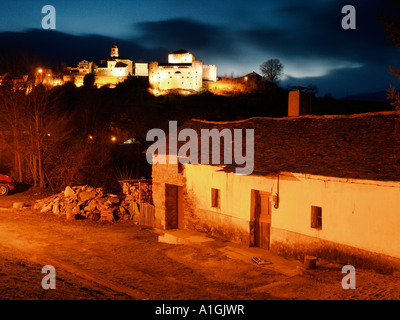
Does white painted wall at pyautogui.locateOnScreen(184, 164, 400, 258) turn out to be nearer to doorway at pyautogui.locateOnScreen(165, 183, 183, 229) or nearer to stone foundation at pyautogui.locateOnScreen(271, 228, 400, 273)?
stone foundation at pyautogui.locateOnScreen(271, 228, 400, 273)

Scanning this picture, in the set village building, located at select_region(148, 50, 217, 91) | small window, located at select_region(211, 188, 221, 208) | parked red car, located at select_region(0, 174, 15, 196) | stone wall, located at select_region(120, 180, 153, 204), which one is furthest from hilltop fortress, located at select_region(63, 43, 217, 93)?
small window, located at select_region(211, 188, 221, 208)

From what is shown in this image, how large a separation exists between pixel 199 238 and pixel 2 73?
70.8 ft

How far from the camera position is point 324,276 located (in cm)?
923

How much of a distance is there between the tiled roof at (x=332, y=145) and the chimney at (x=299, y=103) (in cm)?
85

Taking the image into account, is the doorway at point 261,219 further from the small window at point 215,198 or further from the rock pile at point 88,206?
the rock pile at point 88,206

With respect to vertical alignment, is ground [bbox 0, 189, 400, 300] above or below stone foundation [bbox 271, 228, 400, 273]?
below

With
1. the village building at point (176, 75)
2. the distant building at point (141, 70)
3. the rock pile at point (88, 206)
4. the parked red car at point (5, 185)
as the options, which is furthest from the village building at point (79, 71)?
the rock pile at point (88, 206)

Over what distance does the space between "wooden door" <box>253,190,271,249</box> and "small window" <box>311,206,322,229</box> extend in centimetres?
188

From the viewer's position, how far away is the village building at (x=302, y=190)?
928 cm

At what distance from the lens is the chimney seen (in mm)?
15781

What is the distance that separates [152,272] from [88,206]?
8.77 m

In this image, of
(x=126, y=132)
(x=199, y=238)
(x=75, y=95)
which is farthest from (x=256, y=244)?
(x=75, y=95)

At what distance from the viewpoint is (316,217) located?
35.0ft

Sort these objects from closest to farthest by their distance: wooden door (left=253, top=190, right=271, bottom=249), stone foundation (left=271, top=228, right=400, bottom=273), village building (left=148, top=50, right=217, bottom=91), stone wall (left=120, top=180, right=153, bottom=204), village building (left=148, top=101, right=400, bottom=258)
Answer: stone foundation (left=271, top=228, right=400, bottom=273)
village building (left=148, top=101, right=400, bottom=258)
wooden door (left=253, top=190, right=271, bottom=249)
stone wall (left=120, top=180, right=153, bottom=204)
village building (left=148, top=50, right=217, bottom=91)
